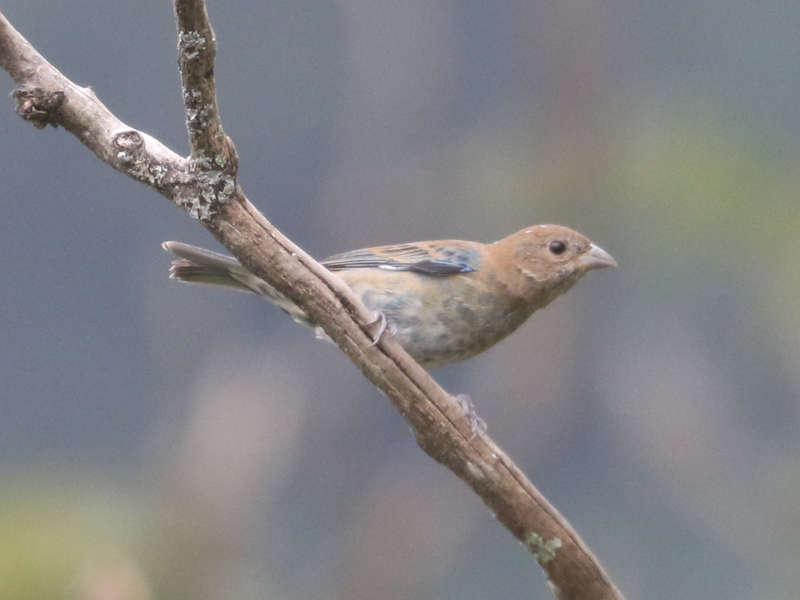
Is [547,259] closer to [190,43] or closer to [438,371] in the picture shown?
[190,43]

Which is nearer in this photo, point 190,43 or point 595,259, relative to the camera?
point 190,43

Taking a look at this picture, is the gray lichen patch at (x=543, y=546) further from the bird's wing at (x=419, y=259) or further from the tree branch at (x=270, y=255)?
the bird's wing at (x=419, y=259)

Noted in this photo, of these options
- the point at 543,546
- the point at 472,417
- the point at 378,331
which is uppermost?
the point at 378,331

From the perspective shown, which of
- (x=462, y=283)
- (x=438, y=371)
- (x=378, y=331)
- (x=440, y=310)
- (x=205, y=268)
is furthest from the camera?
(x=438, y=371)

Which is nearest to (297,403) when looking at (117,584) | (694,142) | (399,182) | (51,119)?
(399,182)

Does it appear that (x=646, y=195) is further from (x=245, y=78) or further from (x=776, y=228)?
(x=245, y=78)

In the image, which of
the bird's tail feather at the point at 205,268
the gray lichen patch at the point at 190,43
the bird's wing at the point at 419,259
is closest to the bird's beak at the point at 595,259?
the bird's wing at the point at 419,259

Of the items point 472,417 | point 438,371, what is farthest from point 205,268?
point 438,371

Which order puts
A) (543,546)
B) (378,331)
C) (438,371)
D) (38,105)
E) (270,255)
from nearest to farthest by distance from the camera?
1. (38,105)
2. (270,255)
3. (378,331)
4. (543,546)
5. (438,371)
